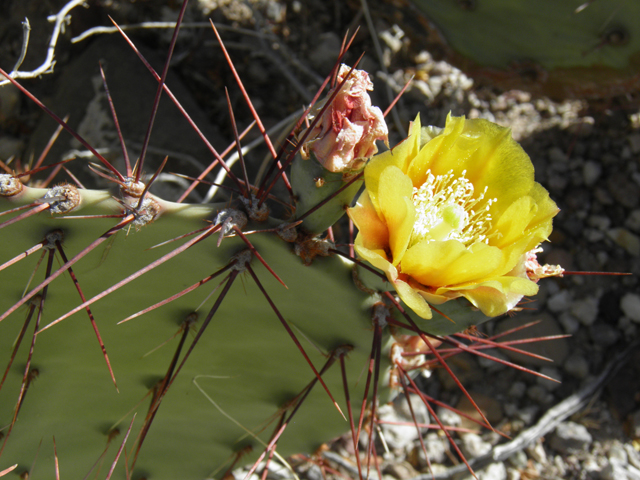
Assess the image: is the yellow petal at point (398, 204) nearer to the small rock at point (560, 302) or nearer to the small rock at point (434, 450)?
the small rock at point (434, 450)

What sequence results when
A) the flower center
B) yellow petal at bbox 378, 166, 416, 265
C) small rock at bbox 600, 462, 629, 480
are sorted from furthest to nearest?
small rock at bbox 600, 462, 629, 480
the flower center
yellow petal at bbox 378, 166, 416, 265

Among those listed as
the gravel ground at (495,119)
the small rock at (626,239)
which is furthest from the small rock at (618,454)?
the small rock at (626,239)

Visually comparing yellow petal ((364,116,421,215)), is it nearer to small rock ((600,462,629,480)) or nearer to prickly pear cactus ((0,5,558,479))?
prickly pear cactus ((0,5,558,479))

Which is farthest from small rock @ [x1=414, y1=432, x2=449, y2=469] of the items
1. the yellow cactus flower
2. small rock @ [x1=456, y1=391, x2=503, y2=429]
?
the yellow cactus flower

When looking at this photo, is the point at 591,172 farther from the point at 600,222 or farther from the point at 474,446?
the point at 474,446

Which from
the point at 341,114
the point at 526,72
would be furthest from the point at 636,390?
the point at 341,114

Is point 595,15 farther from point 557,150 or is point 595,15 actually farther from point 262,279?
point 262,279
